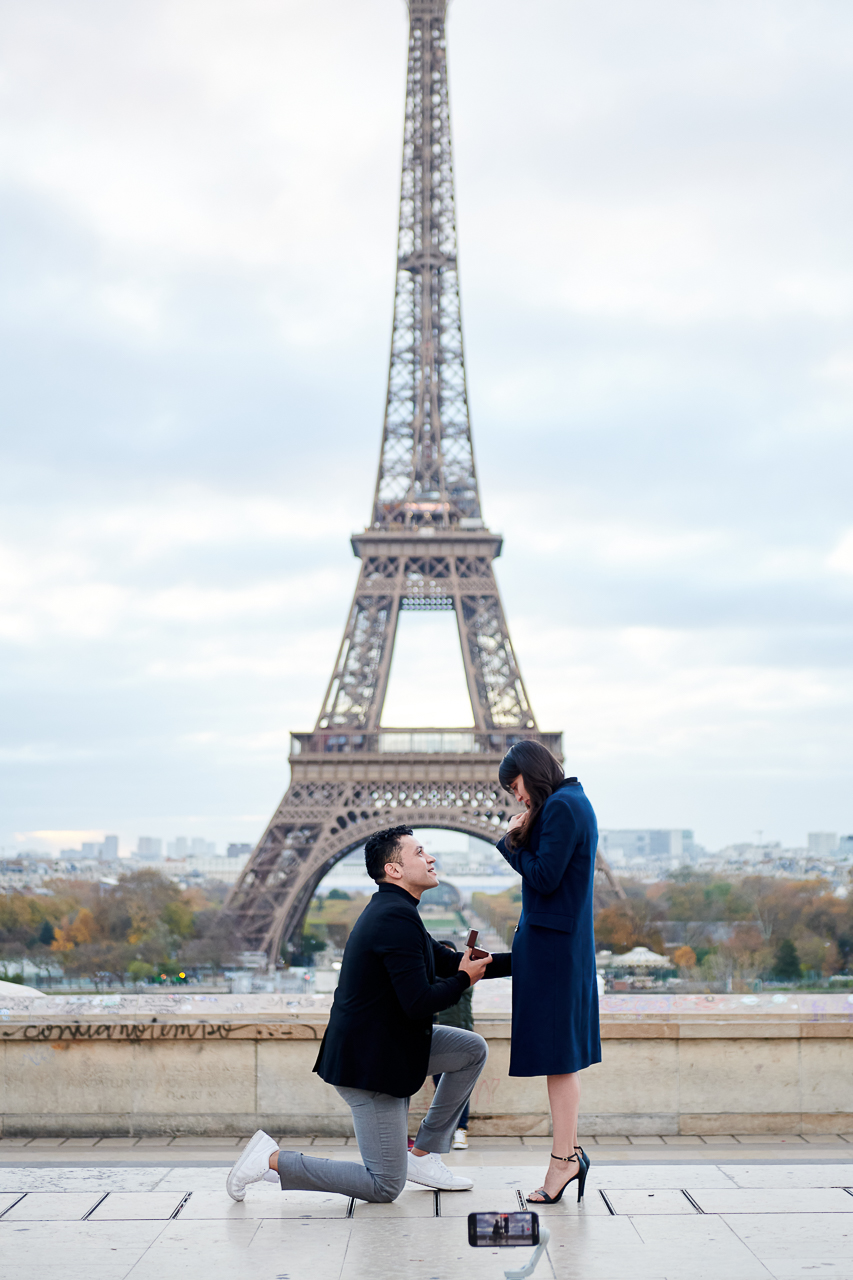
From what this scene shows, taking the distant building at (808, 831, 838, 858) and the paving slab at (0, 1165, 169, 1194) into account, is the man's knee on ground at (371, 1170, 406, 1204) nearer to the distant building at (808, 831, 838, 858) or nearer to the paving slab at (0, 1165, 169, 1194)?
the paving slab at (0, 1165, 169, 1194)

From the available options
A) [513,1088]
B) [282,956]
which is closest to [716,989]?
[282,956]

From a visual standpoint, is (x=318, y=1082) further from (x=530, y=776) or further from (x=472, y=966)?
(x=530, y=776)

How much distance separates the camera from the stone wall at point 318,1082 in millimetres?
7293

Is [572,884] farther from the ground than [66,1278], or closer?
farther from the ground

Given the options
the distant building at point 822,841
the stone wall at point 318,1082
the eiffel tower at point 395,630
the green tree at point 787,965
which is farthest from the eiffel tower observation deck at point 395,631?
the distant building at point 822,841

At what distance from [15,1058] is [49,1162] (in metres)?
0.97

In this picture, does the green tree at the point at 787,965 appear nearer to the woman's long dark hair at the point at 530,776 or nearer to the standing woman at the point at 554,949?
the standing woman at the point at 554,949

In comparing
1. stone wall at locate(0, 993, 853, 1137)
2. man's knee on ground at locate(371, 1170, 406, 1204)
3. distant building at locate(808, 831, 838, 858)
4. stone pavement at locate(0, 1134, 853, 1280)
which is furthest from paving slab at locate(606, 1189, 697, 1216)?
distant building at locate(808, 831, 838, 858)

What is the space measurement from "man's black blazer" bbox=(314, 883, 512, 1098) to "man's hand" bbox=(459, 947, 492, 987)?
0.05 metres

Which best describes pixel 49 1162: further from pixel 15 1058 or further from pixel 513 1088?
pixel 513 1088

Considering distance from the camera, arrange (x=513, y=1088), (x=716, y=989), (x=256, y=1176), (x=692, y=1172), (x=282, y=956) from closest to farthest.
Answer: (x=256, y=1176), (x=692, y=1172), (x=513, y=1088), (x=716, y=989), (x=282, y=956)

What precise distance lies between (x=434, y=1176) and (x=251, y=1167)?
2.64 feet

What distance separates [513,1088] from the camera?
7.32 metres

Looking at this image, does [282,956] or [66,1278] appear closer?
[66,1278]
